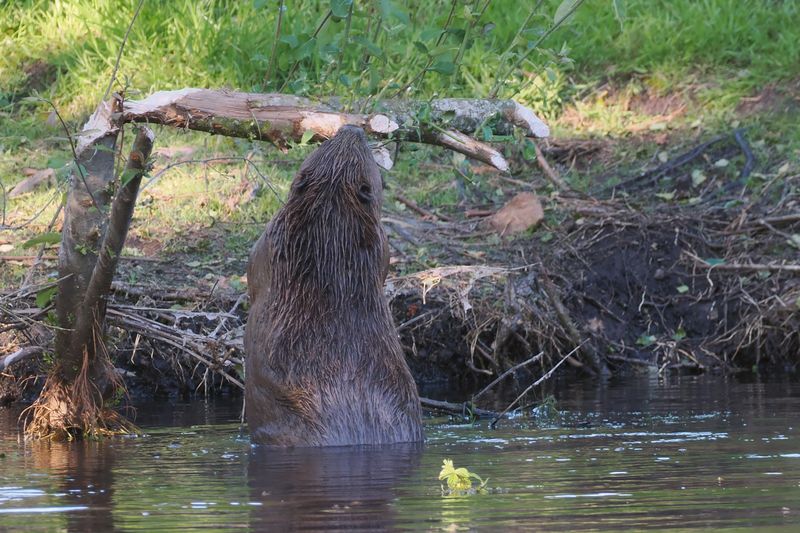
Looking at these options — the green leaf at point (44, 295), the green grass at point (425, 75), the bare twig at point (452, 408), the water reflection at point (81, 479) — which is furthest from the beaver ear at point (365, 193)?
the green grass at point (425, 75)

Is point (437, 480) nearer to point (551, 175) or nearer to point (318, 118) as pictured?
point (318, 118)

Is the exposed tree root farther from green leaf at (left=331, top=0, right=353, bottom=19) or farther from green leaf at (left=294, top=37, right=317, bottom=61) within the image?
green leaf at (left=331, top=0, right=353, bottom=19)

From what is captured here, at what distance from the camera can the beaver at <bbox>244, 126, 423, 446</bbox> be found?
5.12m

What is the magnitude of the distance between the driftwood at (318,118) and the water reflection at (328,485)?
1241 mm

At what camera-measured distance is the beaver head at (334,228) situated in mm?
5219

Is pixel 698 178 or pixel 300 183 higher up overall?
pixel 698 178

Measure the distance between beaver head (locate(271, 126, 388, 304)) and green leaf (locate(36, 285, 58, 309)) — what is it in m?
1.23

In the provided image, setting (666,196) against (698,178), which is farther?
(698,178)

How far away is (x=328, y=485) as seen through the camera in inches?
165

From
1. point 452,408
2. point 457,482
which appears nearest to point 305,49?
point 452,408

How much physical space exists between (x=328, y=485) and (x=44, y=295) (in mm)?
2259

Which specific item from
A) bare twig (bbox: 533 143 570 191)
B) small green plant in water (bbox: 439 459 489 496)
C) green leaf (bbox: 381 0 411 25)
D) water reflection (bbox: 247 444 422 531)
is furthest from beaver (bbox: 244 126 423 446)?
bare twig (bbox: 533 143 570 191)

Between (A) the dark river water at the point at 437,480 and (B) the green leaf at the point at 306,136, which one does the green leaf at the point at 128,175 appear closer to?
(B) the green leaf at the point at 306,136

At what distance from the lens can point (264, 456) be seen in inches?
→ 199
